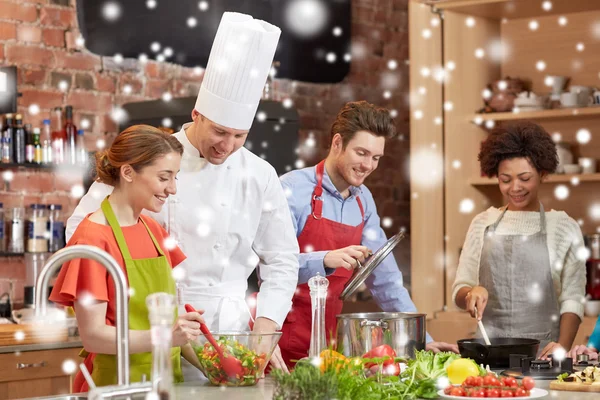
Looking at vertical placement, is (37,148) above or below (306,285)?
above

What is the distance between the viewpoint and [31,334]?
3.12 meters

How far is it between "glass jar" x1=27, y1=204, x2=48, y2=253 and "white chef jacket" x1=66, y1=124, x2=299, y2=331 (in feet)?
4.16

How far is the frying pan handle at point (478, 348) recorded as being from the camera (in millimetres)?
2115

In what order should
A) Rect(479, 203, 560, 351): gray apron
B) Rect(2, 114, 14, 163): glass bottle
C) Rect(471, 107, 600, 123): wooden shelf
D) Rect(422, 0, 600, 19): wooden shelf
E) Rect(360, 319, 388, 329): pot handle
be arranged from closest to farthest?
Rect(360, 319, 388, 329): pot handle < Rect(479, 203, 560, 351): gray apron < Rect(2, 114, 14, 163): glass bottle < Rect(471, 107, 600, 123): wooden shelf < Rect(422, 0, 600, 19): wooden shelf

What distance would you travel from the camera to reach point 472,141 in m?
4.06

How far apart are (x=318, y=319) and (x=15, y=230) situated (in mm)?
1932

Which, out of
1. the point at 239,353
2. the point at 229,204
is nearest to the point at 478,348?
the point at 239,353

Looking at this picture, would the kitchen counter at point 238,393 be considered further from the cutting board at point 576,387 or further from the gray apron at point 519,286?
the gray apron at point 519,286

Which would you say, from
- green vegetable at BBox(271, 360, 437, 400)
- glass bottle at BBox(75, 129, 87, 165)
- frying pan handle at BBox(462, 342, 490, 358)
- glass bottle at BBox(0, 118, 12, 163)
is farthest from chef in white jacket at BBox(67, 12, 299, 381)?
glass bottle at BBox(75, 129, 87, 165)

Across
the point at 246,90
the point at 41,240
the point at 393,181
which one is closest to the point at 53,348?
the point at 41,240

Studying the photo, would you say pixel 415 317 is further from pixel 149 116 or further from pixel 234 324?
pixel 149 116

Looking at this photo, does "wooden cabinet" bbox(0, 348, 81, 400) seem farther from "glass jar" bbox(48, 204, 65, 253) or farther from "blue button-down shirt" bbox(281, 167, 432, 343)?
"blue button-down shirt" bbox(281, 167, 432, 343)

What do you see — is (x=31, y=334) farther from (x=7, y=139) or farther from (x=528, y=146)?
(x=528, y=146)

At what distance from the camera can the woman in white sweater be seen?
9.50ft
